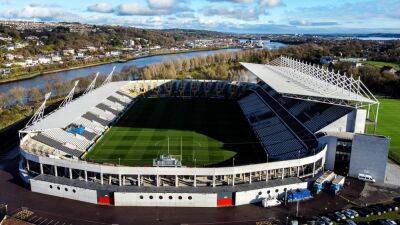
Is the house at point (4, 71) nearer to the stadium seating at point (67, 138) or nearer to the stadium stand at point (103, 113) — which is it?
the stadium stand at point (103, 113)

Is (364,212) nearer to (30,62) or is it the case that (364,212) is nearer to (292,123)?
(292,123)

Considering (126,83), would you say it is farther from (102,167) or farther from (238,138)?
(102,167)

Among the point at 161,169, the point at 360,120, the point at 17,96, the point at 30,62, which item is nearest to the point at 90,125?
the point at 161,169

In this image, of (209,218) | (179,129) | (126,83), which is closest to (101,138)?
(179,129)

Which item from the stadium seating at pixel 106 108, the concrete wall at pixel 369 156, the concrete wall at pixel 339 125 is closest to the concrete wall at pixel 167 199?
the concrete wall at pixel 369 156

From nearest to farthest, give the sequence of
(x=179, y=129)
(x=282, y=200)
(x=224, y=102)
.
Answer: (x=282, y=200) < (x=179, y=129) < (x=224, y=102)
